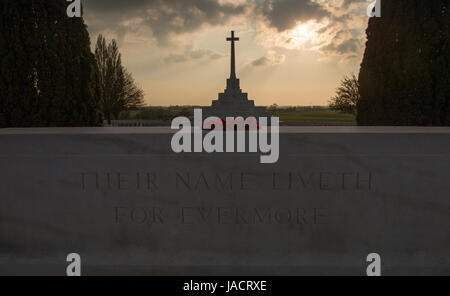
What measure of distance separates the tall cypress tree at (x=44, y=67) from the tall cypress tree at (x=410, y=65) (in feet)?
16.8

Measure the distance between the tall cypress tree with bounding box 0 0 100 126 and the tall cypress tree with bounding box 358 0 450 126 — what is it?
16.8 feet

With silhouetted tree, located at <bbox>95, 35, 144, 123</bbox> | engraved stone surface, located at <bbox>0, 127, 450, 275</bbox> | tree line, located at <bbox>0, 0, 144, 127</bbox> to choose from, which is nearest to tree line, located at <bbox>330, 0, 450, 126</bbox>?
engraved stone surface, located at <bbox>0, 127, 450, 275</bbox>

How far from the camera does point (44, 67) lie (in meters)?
5.31

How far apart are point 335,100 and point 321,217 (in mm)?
24521

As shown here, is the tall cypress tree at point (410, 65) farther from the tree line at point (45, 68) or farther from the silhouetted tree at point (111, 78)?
the silhouetted tree at point (111, 78)

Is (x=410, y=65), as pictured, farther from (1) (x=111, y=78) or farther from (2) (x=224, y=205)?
(1) (x=111, y=78)

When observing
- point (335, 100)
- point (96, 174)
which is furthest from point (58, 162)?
point (335, 100)

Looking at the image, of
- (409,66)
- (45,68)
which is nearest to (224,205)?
(409,66)

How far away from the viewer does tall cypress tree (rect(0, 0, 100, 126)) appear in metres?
5.03

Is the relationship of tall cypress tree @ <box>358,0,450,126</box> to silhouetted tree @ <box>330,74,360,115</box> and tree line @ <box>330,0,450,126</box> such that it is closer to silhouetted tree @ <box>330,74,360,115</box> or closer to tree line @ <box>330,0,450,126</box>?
tree line @ <box>330,0,450,126</box>

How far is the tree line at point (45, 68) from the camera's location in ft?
16.5

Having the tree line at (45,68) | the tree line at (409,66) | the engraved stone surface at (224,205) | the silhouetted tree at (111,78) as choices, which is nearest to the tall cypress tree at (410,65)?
the tree line at (409,66)

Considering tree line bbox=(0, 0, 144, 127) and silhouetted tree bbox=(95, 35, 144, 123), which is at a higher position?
silhouetted tree bbox=(95, 35, 144, 123)

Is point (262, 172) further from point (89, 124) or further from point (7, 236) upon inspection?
point (89, 124)
